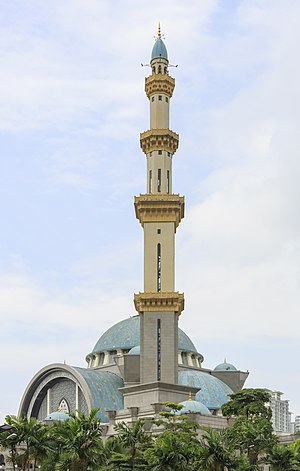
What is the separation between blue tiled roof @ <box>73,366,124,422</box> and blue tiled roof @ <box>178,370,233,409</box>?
6985 millimetres

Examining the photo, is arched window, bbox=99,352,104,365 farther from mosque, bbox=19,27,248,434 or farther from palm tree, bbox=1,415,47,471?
palm tree, bbox=1,415,47,471

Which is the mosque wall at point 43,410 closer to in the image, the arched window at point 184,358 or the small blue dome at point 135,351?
the small blue dome at point 135,351

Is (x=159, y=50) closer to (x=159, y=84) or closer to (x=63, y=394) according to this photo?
(x=159, y=84)

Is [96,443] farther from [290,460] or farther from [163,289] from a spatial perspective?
[163,289]

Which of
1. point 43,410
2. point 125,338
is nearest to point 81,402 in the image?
point 43,410

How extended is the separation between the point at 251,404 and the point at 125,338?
42.2 meters

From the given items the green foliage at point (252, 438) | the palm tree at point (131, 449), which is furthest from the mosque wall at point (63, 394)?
the palm tree at point (131, 449)

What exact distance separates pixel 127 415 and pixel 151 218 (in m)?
19.7

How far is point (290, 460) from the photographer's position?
176 feet

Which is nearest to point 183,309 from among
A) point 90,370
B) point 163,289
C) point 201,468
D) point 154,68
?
point 163,289

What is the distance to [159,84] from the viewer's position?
98.5 m

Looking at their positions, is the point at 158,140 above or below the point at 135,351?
above

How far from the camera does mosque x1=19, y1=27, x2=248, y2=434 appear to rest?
293 ft

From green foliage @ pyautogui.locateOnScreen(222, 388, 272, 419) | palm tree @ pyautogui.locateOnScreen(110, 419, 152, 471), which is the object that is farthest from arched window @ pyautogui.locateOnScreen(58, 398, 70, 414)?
palm tree @ pyautogui.locateOnScreen(110, 419, 152, 471)
